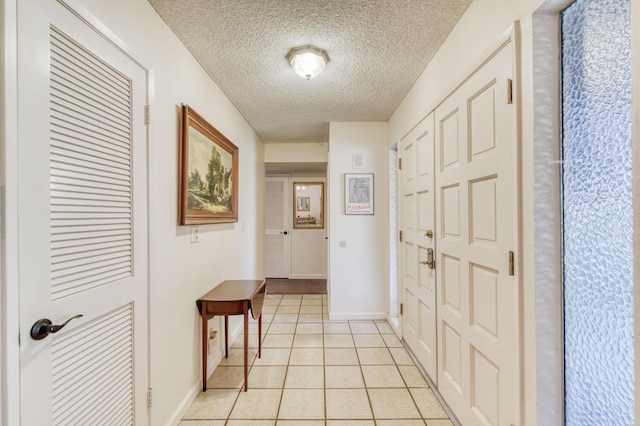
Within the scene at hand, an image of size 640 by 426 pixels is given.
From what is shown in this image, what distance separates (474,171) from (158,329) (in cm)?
183

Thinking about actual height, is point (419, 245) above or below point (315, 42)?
below

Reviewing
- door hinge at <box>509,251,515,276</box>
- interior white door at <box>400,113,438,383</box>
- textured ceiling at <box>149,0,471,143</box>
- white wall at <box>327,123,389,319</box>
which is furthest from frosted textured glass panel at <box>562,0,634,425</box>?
white wall at <box>327,123,389,319</box>

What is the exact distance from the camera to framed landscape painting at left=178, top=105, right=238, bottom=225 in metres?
1.85

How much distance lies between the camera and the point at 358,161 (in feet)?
11.6

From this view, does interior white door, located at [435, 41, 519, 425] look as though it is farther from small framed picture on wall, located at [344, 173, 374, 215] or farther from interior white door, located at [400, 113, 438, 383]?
small framed picture on wall, located at [344, 173, 374, 215]

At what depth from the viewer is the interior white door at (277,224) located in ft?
20.4

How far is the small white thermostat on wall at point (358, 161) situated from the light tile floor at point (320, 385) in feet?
5.97

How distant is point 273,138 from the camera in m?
4.29

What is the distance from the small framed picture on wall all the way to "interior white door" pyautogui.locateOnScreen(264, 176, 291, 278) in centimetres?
286

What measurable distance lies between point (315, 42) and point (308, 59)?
0.36ft

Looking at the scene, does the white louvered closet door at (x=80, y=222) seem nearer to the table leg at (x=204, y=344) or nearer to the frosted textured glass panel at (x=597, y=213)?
the table leg at (x=204, y=344)

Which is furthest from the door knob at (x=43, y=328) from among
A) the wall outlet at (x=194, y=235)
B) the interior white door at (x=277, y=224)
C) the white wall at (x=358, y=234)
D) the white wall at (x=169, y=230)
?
the interior white door at (x=277, y=224)

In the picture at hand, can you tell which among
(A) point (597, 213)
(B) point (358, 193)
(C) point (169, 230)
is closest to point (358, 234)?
(B) point (358, 193)

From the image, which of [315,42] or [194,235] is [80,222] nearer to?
→ [194,235]
